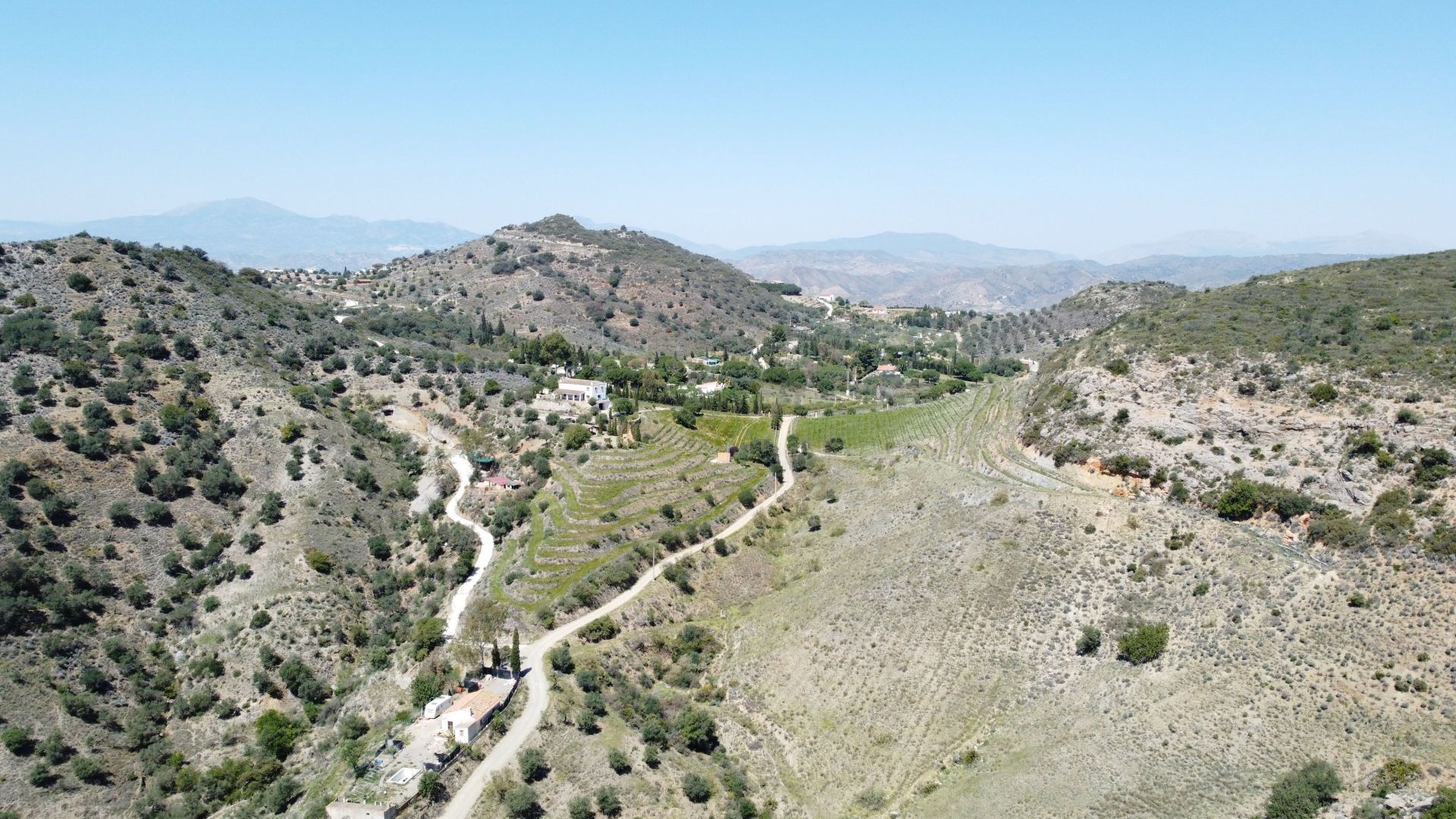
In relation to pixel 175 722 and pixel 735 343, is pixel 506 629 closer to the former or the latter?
pixel 175 722

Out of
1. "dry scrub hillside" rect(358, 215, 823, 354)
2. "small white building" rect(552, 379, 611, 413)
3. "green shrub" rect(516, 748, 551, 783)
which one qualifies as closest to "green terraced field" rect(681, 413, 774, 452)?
"small white building" rect(552, 379, 611, 413)

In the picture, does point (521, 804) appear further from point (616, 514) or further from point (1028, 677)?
point (616, 514)

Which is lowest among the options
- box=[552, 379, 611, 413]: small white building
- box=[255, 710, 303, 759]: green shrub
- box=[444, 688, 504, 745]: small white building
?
box=[255, 710, 303, 759]: green shrub

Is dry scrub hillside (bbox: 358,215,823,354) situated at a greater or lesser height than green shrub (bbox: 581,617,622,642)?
greater

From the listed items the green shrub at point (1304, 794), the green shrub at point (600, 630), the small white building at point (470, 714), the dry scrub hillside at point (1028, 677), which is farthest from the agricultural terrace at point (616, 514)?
the green shrub at point (1304, 794)

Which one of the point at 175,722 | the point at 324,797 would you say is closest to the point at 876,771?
the point at 324,797

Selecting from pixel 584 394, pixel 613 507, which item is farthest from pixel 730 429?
pixel 613 507

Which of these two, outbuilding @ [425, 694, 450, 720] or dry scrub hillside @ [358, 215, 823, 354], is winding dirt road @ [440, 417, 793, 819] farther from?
dry scrub hillside @ [358, 215, 823, 354]
